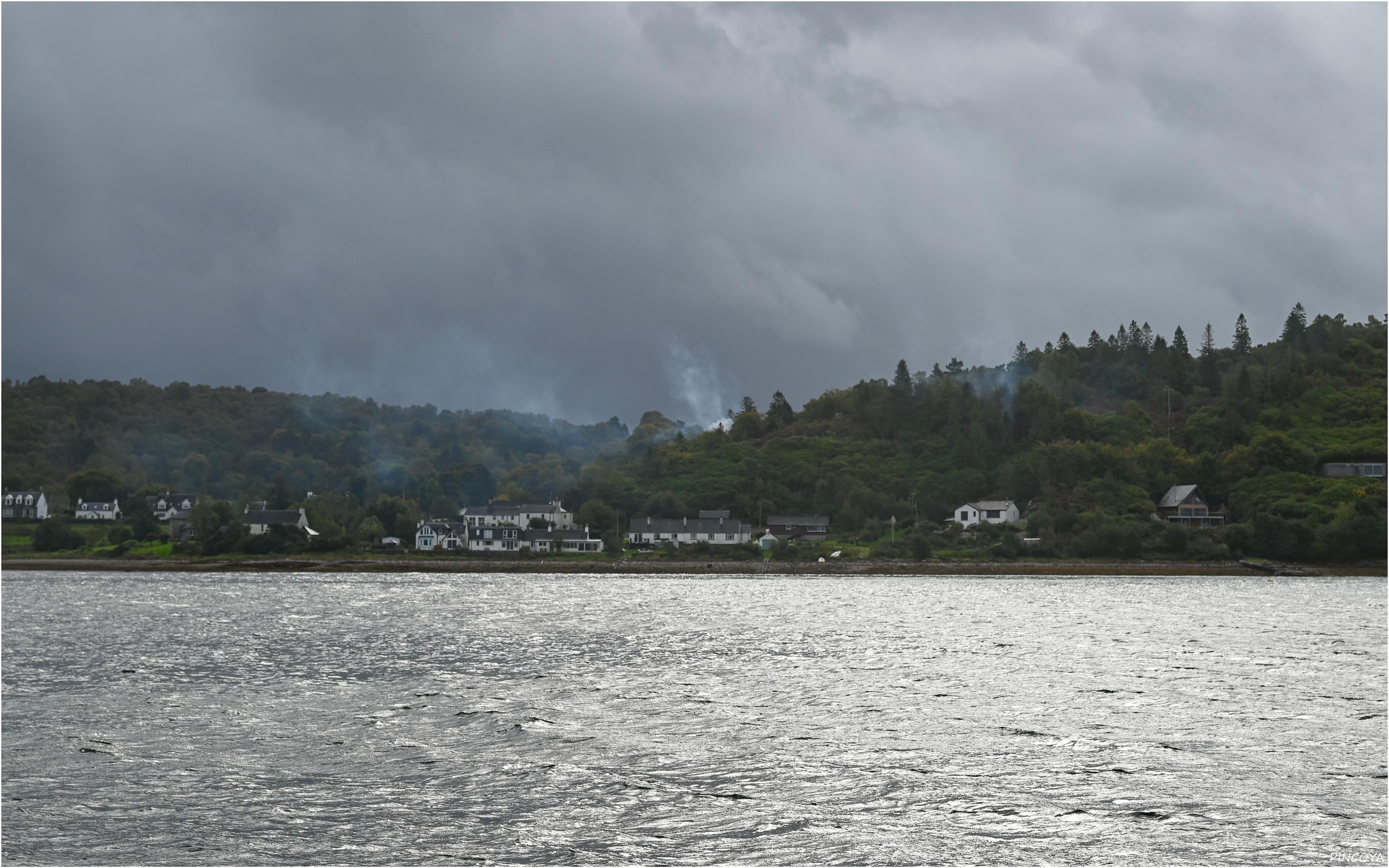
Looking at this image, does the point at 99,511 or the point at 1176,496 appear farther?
the point at 99,511

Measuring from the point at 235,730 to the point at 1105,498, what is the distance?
118 m

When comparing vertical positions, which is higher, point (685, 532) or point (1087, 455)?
point (1087, 455)

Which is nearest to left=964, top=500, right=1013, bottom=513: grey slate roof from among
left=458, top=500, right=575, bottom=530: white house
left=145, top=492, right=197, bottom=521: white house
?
left=458, top=500, right=575, bottom=530: white house

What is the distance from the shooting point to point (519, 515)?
147 metres

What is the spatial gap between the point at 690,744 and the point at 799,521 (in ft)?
378

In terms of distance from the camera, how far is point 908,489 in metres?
143

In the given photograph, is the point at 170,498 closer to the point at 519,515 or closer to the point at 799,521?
the point at 519,515

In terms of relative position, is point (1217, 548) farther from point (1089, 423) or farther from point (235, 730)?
point (235, 730)

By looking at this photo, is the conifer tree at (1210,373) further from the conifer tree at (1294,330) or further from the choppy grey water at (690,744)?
the choppy grey water at (690,744)

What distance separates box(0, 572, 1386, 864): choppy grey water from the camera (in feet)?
53.3

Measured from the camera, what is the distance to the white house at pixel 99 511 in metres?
144

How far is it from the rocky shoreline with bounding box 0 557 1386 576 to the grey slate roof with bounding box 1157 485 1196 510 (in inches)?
868

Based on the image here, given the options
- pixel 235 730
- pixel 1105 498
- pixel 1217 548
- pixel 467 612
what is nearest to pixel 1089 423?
pixel 1105 498

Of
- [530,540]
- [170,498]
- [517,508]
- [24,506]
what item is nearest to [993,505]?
[530,540]
